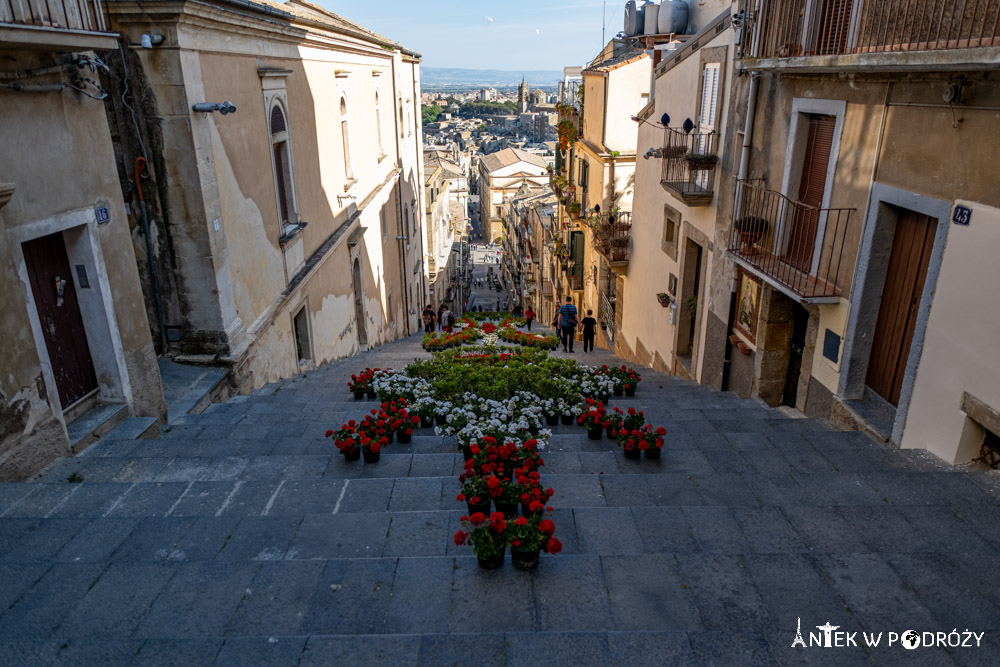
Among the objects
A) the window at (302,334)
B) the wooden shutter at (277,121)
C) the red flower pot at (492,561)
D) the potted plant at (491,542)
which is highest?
the wooden shutter at (277,121)

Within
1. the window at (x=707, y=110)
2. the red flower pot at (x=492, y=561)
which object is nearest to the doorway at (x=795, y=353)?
the window at (x=707, y=110)

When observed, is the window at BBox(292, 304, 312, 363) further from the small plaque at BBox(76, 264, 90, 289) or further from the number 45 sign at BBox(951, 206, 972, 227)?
the number 45 sign at BBox(951, 206, 972, 227)

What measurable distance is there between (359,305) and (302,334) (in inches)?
219

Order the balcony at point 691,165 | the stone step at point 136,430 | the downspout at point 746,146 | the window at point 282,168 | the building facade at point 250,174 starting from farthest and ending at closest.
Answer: the window at point 282,168
the balcony at point 691,165
the downspout at point 746,146
the building facade at point 250,174
the stone step at point 136,430

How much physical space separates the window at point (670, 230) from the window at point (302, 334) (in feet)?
25.7

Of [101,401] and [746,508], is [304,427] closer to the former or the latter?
[101,401]

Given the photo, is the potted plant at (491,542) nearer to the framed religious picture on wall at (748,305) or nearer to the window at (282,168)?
the framed religious picture on wall at (748,305)

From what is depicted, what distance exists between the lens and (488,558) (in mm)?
4180

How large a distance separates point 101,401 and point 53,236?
6.36 feet

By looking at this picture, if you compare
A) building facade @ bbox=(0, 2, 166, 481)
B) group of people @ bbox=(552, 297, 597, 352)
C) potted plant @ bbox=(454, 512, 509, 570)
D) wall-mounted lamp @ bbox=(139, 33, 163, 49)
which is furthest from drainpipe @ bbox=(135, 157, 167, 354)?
group of people @ bbox=(552, 297, 597, 352)

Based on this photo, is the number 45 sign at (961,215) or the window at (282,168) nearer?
the number 45 sign at (961,215)

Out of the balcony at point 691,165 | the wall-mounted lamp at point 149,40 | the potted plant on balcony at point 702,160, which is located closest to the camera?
the wall-mounted lamp at point 149,40

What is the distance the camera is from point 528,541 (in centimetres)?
418

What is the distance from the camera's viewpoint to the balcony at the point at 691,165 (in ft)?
36.3
